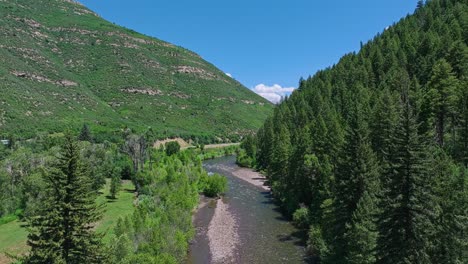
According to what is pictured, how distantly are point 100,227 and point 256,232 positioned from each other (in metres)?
24.9

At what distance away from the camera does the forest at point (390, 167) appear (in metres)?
22.8

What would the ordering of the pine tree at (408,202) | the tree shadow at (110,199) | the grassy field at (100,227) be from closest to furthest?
1. the pine tree at (408,202)
2. the grassy field at (100,227)
3. the tree shadow at (110,199)

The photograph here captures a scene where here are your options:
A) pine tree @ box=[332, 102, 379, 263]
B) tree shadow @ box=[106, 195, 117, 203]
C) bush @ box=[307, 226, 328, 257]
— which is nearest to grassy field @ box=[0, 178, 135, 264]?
tree shadow @ box=[106, 195, 117, 203]

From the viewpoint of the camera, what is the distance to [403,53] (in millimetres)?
102000

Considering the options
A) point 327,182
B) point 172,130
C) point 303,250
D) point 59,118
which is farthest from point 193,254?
point 172,130

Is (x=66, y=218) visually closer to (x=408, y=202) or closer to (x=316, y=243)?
(x=408, y=202)

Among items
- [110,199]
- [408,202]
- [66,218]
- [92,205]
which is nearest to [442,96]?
[408,202]

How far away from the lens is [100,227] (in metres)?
56.3

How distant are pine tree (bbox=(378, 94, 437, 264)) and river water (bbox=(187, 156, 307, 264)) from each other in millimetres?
26069

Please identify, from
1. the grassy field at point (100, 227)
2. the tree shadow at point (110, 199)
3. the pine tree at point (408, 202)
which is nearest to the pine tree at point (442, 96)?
the pine tree at point (408, 202)

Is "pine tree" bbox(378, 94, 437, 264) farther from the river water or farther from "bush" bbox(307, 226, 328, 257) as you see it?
the river water

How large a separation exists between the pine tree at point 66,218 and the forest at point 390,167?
18178 mm

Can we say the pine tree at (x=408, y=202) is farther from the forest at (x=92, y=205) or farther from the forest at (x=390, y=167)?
the forest at (x=92, y=205)

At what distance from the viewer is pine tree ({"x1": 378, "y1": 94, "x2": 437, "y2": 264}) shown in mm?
22391
